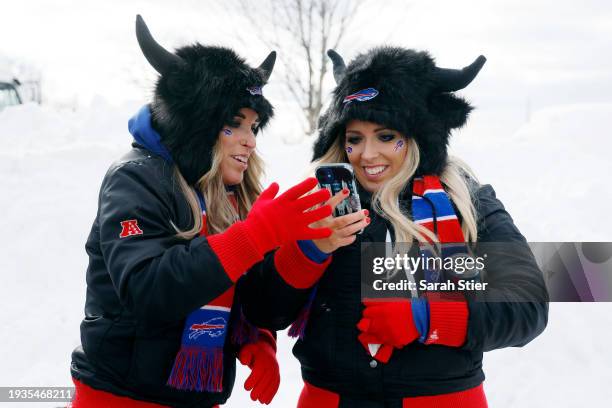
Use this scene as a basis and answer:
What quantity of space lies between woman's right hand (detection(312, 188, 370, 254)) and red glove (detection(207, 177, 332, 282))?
12 centimetres

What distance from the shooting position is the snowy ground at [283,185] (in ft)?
15.3

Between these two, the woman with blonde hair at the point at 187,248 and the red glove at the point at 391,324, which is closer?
the woman with blonde hair at the point at 187,248

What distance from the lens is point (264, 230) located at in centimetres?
210

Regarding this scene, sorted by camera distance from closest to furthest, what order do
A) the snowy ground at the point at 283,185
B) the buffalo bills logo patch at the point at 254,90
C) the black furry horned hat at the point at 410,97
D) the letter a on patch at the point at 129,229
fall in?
1. the letter a on patch at the point at 129,229
2. the black furry horned hat at the point at 410,97
3. the buffalo bills logo patch at the point at 254,90
4. the snowy ground at the point at 283,185

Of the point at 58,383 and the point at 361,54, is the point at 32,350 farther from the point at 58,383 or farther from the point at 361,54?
the point at 361,54

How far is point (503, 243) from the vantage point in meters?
2.37

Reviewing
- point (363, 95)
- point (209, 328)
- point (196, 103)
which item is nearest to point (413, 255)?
point (363, 95)

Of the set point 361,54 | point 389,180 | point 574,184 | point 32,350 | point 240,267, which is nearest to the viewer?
point 240,267

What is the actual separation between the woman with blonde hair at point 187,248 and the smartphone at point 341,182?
139 mm

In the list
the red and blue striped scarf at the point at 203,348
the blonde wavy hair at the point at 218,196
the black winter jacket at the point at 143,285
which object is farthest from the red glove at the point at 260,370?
the blonde wavy hair at the point at 218,196

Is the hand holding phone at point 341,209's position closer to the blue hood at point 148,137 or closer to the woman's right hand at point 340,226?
the woman's right hand at point 340,226

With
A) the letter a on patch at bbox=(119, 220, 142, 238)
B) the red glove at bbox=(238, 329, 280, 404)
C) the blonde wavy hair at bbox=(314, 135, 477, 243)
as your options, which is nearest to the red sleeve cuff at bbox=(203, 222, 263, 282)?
the letter a on patch at bbox=(119, 220, 142, 238)

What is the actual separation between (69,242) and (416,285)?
551cm

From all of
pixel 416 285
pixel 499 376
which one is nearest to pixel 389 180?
pixel 416 285
